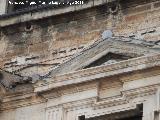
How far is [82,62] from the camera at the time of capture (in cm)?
1814

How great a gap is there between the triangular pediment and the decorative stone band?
0.72 ft

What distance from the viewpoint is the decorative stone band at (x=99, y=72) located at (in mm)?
17375

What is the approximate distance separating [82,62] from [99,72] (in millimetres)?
591

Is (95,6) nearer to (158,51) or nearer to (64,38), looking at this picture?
(64,38)

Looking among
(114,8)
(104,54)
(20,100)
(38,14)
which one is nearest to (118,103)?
(104,54)

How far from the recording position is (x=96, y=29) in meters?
19.2

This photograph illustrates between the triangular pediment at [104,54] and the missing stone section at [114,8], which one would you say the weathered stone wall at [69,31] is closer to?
the missing stone section at [114,8]

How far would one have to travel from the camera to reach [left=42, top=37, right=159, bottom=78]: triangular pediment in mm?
17891

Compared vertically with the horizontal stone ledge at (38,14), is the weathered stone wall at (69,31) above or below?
below

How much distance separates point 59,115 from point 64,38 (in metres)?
2.32

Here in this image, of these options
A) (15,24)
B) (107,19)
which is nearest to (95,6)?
(107,19)

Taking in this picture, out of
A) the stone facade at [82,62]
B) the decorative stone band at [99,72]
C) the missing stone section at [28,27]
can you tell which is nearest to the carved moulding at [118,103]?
the stone facade at [82,62]

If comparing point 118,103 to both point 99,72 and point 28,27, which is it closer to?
→ point 99,72

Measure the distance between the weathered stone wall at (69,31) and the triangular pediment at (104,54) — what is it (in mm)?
586
